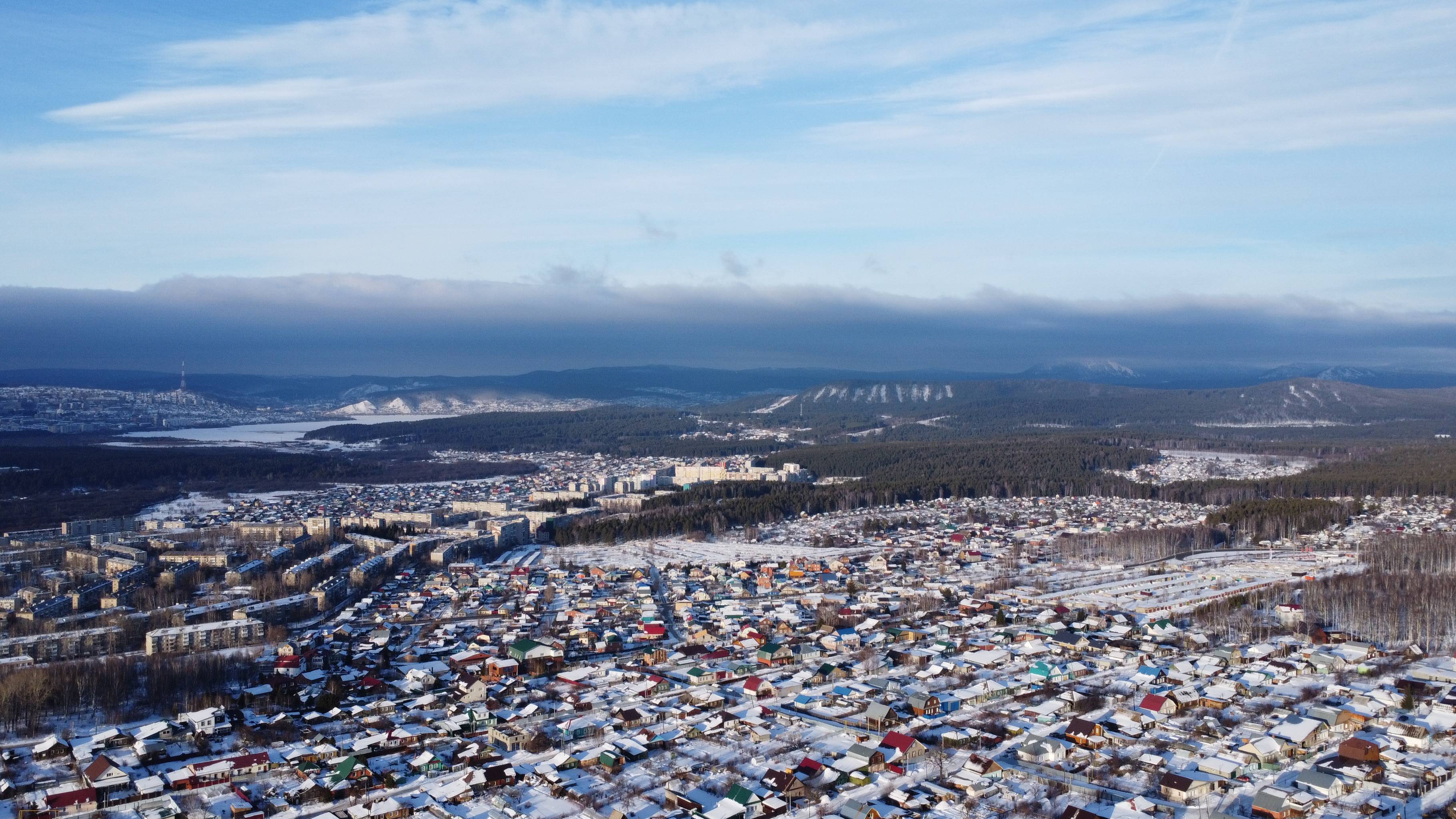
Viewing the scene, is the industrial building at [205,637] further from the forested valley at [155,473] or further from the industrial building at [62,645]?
the forested valley at [155,473]

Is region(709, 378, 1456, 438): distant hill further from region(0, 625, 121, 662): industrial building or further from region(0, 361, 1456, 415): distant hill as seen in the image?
region(0, 625, 121, 662): industrial building

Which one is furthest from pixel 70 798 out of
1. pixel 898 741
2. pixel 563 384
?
pixel 563 384

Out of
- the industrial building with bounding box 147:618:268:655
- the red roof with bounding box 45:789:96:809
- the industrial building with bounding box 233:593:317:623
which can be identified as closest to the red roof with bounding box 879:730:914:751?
the red roof with bounding box 45:789:96:809

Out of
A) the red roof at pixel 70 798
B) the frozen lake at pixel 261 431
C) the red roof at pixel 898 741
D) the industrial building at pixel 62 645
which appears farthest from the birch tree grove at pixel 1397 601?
the frozen lake at pixel 261 431

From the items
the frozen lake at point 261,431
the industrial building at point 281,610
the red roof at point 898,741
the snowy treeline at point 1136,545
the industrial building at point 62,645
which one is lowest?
the frozen lake at point 261,431

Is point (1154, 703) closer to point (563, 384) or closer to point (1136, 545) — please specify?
point (1136, 545)

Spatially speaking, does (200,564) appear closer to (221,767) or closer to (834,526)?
(221,767)
